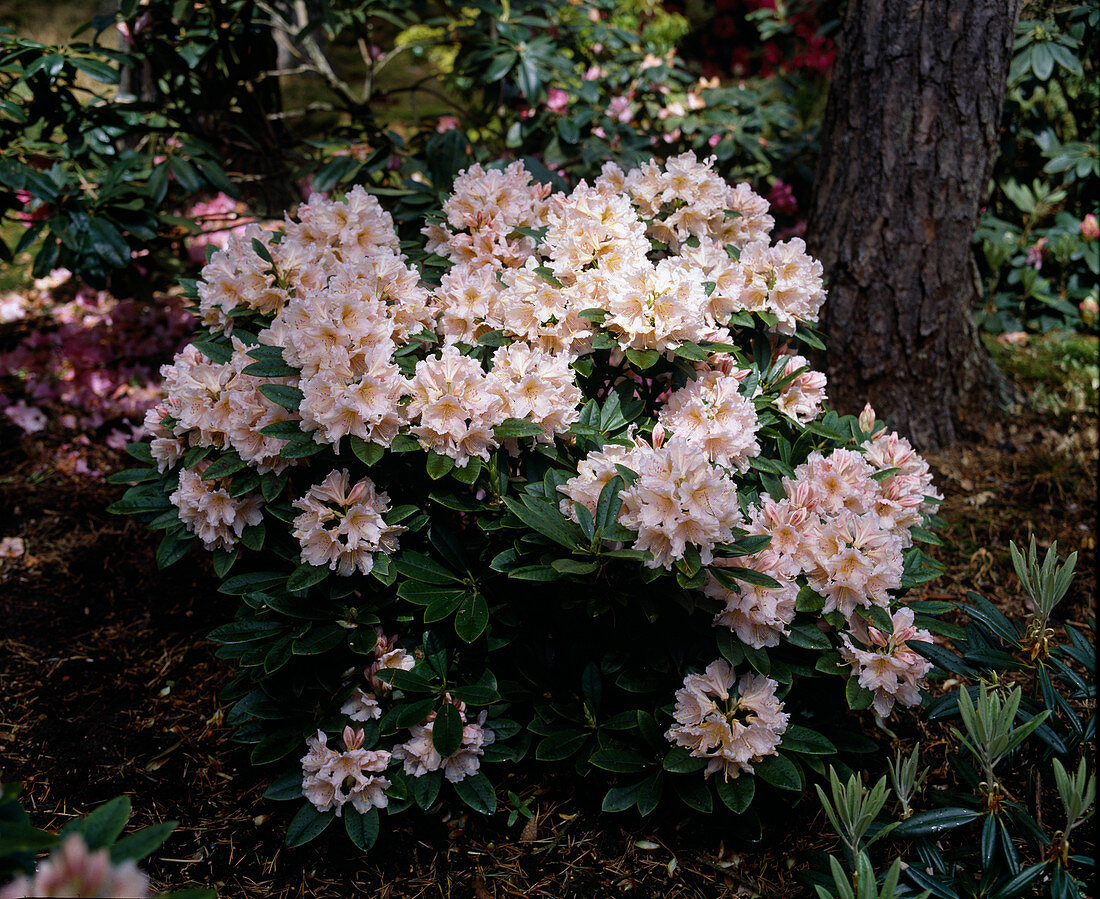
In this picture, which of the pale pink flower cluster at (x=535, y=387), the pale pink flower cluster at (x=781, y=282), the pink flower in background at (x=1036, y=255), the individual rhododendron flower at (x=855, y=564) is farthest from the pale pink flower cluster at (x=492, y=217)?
the pink flower in background at (x=1036, y=255)

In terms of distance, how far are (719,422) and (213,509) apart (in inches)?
36.3

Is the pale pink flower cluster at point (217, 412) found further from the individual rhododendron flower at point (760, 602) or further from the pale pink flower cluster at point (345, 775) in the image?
the individual rhododendron flower at point (760, 602)

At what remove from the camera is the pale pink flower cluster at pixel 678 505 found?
3.67 ft

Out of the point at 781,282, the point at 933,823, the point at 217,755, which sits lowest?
the point at 217,755

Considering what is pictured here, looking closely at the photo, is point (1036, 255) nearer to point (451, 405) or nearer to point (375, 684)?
point (451, 405)

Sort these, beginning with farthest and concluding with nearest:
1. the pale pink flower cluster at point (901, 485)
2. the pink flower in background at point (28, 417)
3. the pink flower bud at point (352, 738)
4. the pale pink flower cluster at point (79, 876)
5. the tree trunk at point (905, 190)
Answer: the pink flower in background at point (28, 417) → the tree trunk at point (905, 190) → the pale pink flower cluster at point (901, 485) → the pink flower bud at point (352, 738) → the pale pink flower cluster at point (79, 876)

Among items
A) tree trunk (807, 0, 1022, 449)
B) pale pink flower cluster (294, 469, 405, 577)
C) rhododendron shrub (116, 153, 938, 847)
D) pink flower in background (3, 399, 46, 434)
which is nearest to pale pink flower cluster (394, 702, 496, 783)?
rhododendron shrub (116, 153, 938, 847)

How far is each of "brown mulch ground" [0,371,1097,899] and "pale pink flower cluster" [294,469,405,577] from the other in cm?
55

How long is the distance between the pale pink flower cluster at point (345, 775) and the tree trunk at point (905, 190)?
72.4 inches

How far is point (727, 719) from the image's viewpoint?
49.8 inches

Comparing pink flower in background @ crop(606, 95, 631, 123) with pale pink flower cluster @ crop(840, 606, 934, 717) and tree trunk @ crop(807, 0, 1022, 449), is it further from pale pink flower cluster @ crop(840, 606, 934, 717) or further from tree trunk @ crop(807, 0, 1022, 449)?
pale pink flower cluster @ crop(840, 606, 934, 717)

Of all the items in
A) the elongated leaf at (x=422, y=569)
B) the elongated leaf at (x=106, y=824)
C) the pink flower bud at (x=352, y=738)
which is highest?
the elongated leaf at (x=106, y=824)

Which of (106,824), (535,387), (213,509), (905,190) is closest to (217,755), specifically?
(213,509)

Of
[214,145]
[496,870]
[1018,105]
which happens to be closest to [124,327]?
[214,145]
